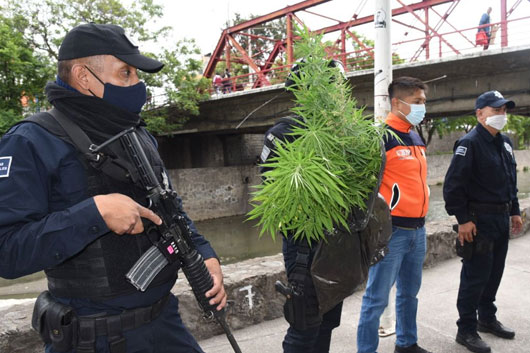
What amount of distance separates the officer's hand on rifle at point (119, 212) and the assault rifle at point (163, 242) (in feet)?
0.47

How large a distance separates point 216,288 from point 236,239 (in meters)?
13.6

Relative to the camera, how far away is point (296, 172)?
153 cm

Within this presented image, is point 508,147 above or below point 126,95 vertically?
below

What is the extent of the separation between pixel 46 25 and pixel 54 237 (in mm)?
15895

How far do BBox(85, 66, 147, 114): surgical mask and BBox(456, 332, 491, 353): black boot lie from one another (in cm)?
286

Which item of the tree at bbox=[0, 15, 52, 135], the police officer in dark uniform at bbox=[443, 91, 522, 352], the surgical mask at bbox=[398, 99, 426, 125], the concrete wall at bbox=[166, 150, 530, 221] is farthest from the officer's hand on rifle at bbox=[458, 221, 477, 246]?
the concrete wall at bbox=[166, 150, 530, 221]

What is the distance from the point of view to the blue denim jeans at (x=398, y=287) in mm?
2447

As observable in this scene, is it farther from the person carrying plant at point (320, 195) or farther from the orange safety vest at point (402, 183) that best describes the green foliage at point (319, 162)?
the orange safety vest at point (402, 183)

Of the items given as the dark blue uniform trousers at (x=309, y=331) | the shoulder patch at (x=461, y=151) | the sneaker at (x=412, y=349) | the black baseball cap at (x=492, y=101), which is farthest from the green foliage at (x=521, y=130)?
the dark blue uniform trousers at (x=309, y=331)

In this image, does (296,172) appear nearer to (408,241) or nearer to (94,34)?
(94,34)

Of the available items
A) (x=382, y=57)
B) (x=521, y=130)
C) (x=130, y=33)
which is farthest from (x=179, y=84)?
(x=521, y=130)

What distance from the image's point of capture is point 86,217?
1265 millimetres

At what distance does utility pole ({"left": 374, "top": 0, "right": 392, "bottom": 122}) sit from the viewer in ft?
10.2

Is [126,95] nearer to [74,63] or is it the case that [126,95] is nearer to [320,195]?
[74,63]
